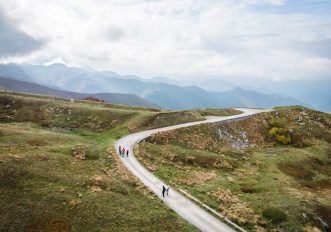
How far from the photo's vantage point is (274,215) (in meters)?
40.0

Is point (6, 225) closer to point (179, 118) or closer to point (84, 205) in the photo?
point (84, 205)

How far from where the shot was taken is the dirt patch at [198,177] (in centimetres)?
4929

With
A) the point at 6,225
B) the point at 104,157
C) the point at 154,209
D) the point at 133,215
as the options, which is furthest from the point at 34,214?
the point at 104,157

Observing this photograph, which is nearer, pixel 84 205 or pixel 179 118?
pixel 84 205

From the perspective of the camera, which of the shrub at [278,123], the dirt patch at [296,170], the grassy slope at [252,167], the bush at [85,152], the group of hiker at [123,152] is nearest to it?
the grassy slope at [252,167]

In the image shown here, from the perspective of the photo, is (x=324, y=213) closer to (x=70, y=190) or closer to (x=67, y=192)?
(x=70, y=190)

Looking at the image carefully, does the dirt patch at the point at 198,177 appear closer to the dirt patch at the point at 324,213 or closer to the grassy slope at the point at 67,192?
the grassy slope at the point at 67,192

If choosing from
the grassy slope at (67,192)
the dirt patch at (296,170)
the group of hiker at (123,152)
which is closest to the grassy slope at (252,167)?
the dirt patch at (296,170)

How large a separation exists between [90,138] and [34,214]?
36.1m

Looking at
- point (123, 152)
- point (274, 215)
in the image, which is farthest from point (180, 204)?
point (123, 152)

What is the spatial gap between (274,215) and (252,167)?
21.8 m

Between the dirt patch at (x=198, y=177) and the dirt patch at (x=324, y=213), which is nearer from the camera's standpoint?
the dirt patch at (x=324, y=213)

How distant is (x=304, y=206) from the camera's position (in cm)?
4375

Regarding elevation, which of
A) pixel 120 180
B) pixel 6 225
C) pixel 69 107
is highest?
pixel 69 107
